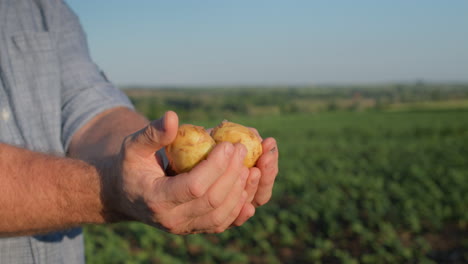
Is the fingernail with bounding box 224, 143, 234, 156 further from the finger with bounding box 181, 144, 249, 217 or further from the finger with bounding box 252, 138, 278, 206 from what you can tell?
the finger with bounding box 252, 138, 278, 206

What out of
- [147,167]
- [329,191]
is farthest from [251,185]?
[329,191]

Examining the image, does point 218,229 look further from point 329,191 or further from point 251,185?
point 329,191

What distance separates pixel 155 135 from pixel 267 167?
597mm

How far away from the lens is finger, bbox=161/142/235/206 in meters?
1.36

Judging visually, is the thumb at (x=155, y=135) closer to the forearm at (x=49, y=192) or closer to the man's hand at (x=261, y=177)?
the forearm at (x=49, y=192)

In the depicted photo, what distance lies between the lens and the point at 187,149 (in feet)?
5.24

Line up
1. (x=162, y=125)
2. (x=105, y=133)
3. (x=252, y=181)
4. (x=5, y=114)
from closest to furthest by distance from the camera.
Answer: (x=162, y=125)
(x=252, y=181)
(x=5, y=114)
(x=105, y=133)

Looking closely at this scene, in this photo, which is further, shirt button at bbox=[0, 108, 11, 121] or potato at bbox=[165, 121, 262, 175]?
shirt button at bbox=[0, 108, 11, 121]

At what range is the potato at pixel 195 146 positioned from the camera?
1.60 m

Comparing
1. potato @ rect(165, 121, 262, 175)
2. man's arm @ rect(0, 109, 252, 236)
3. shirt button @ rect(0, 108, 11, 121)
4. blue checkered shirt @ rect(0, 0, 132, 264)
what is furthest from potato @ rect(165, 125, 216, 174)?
shirt button @ rect(0, 108, 11, 121)

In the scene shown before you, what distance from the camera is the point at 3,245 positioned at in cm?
179

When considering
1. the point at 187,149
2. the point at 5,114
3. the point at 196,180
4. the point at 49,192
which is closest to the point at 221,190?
the point at 196,180

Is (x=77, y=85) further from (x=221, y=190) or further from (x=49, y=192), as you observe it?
(x=221, y=190)

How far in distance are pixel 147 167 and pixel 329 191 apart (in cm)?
912
